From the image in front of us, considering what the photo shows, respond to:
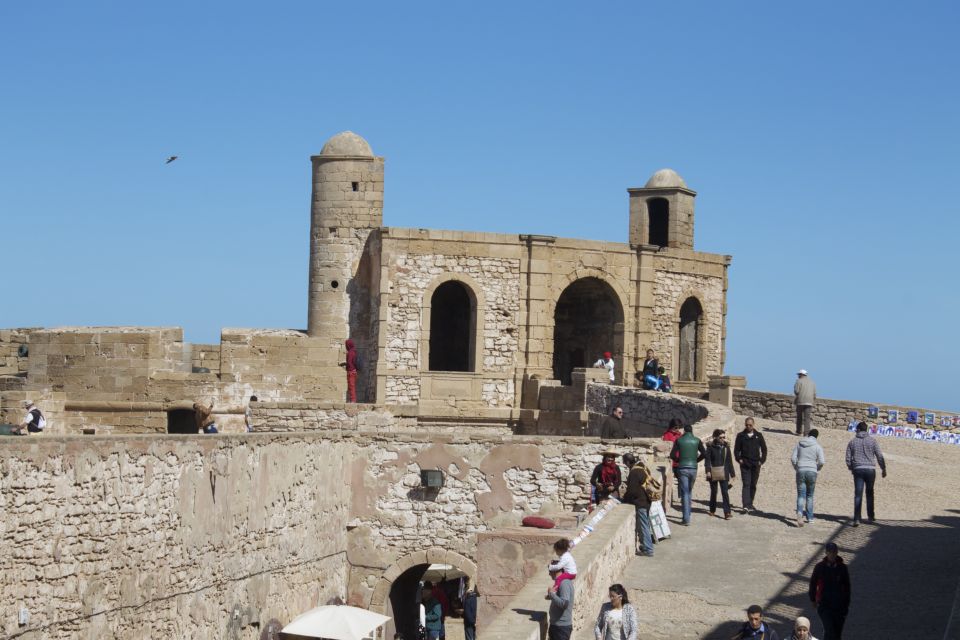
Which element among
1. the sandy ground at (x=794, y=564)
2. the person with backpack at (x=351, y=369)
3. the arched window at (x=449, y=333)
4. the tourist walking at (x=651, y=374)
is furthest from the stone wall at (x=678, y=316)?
the sandy ground at (x=794, y=564)

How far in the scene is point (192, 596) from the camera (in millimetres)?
13742

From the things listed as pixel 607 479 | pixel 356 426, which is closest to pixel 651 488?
pixel 607 479

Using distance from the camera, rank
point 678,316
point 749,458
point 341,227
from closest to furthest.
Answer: point 749,458, point 341,227, point 678,316

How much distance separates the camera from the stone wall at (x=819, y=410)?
28.1 meters

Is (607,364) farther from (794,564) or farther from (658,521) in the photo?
(794,564)

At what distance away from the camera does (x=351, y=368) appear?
2517 centimetres

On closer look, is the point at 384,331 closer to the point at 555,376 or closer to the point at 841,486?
the point at 555,376

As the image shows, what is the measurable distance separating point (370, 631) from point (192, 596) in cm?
367

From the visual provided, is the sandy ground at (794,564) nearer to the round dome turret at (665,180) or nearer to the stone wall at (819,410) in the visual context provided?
the stone wall at (819,410)

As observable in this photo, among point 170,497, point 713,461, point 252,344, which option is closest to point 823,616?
point 713,461

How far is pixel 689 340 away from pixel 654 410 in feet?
30.9

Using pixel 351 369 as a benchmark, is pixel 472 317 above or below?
above

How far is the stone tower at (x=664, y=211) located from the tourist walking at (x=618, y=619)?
68.4ft

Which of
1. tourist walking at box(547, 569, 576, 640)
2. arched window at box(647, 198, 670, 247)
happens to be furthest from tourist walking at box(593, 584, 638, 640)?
arched window at box(647, 198, 670, 247)
